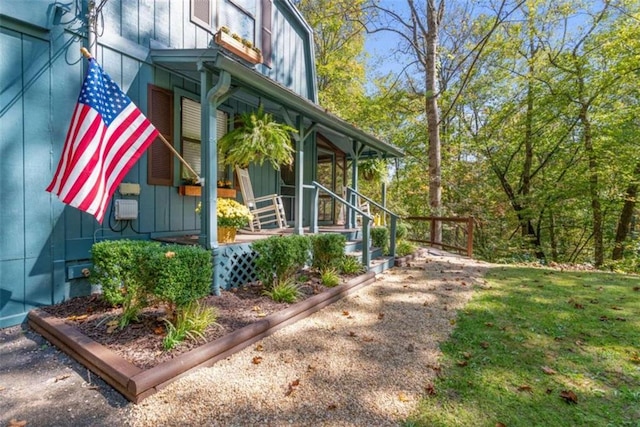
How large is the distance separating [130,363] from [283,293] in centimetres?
189

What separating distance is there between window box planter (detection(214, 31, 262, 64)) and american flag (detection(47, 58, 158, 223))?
2.67 metres

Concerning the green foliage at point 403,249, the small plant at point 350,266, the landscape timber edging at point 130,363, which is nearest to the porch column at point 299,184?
the small plant at point 350,266

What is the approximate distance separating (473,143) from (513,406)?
49.7 ft

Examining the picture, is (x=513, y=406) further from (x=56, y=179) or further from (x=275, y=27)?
(x=275, y=27)

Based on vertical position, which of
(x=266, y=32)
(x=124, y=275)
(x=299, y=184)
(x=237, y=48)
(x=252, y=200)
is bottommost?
(x=124, y=275)

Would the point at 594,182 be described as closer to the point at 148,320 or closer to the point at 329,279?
the point at 329,279

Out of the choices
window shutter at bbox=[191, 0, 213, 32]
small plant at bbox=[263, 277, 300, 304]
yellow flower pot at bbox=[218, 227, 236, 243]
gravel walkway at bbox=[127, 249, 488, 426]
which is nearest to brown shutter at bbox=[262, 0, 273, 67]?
window shutter at bbox=[191, 0, 213, 32]

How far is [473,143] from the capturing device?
15398 mm

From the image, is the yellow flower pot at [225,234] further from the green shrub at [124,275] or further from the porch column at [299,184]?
the porch column at [299,184]

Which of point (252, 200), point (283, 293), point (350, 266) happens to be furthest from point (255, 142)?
point (350, 266)

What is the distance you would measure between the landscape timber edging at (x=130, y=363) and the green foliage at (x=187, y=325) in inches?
7.4

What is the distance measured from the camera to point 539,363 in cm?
291

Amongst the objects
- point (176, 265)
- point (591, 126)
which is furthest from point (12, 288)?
point (591, 126)

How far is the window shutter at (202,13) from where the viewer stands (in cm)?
527
